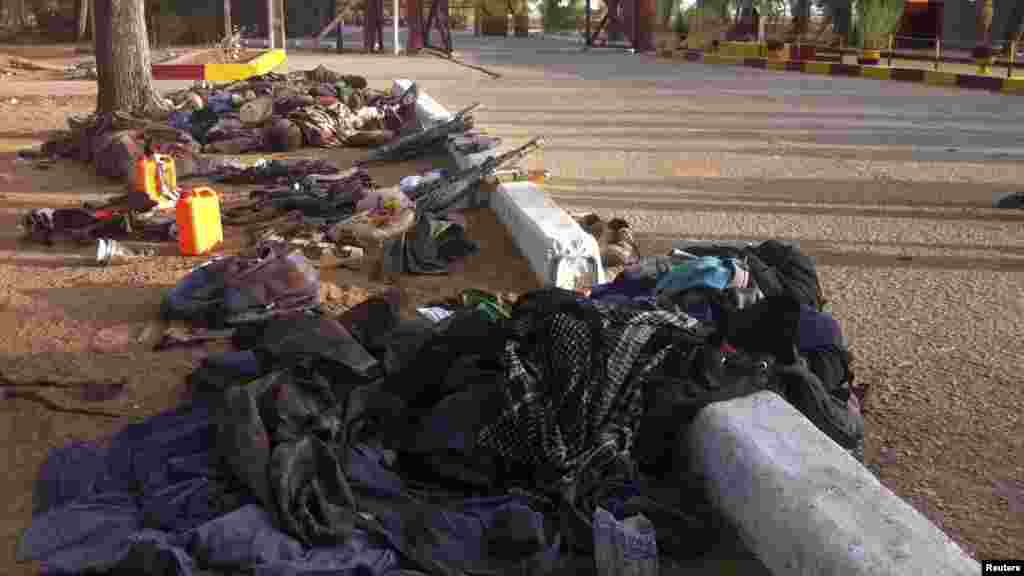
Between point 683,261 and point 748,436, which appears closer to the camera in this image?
point 748,436

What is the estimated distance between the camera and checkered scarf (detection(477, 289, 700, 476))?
3043 mm

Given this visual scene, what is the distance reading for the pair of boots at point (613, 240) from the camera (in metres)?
A: 5.45

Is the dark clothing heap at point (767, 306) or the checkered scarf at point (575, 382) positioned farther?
the dark clothing heap at point (767, 306)

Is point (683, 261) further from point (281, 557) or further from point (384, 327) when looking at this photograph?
point (281, 557)

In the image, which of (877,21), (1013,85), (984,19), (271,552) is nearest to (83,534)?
(271,552)

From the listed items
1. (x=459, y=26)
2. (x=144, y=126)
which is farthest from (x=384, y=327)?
(x=459, y=26)

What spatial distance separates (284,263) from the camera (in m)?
4.88

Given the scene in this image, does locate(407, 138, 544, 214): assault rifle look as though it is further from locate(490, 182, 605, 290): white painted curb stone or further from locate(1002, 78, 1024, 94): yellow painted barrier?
locate(1002, 78, 1024, 94): yellow painted barrier

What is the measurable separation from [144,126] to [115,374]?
689cm

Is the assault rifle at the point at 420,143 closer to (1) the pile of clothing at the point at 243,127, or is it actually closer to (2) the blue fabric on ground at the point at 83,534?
(1) the pile of clothing at the point at 243,127

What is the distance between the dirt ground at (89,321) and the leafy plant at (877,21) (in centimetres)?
1815

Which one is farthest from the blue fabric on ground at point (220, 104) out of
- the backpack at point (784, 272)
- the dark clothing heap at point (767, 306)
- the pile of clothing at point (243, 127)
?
the backpack at point (784, 272)

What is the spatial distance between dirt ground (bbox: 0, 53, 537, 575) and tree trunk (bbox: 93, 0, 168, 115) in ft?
14.1

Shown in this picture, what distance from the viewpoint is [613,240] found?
5.69 metres
